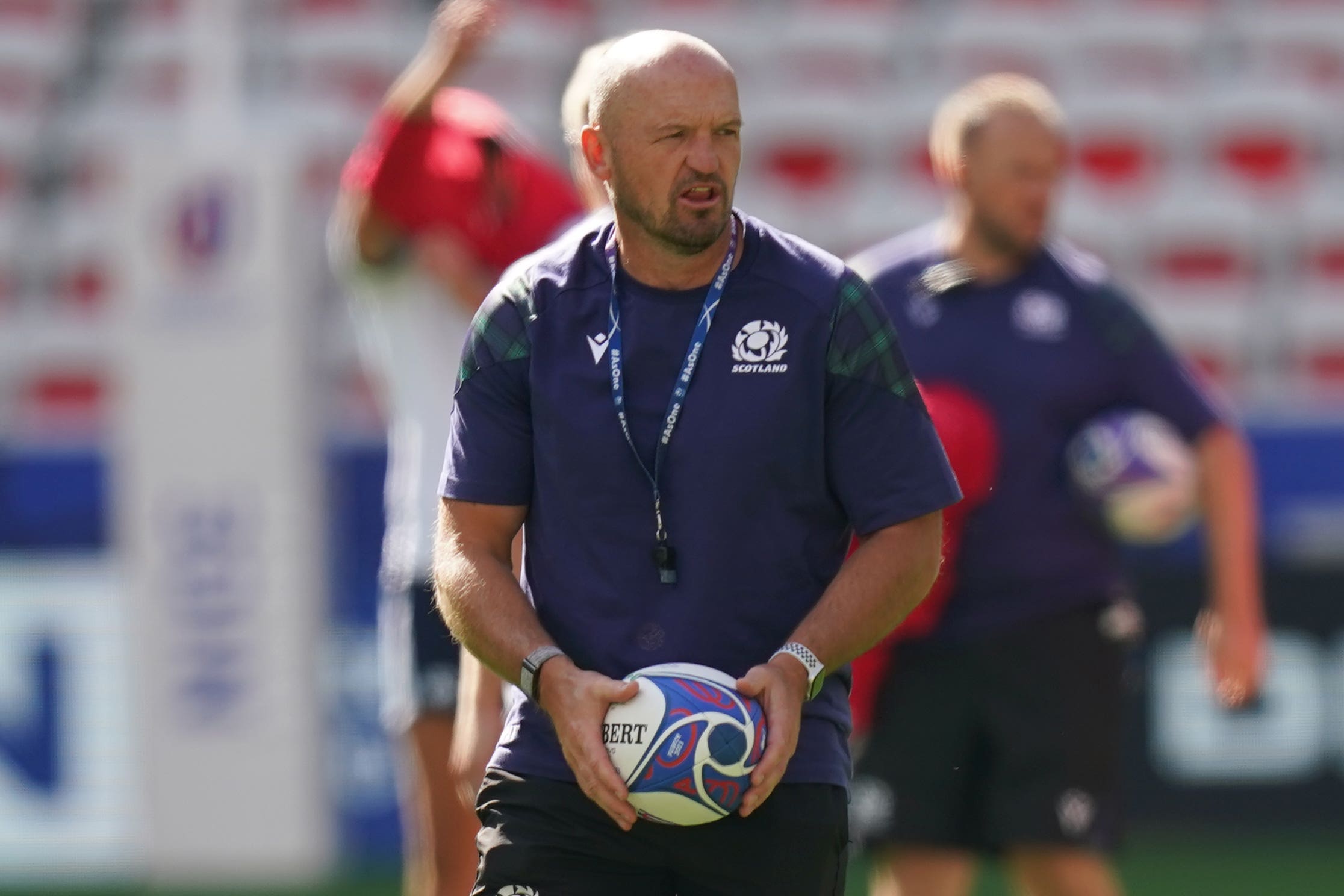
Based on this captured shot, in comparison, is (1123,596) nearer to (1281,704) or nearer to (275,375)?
(1281,704)

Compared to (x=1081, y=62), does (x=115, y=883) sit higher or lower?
lower

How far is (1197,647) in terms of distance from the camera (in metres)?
8.16

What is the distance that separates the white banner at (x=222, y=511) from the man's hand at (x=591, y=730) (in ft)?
16.0

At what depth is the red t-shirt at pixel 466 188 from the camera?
496 cm

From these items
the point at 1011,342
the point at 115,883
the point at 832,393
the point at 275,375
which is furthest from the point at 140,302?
the point at 832,393

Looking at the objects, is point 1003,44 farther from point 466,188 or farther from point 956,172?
point 466,188

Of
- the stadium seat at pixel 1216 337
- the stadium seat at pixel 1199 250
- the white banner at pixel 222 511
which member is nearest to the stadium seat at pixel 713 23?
the stadium seat at pixel 1199 250

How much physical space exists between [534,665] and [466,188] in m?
1.93

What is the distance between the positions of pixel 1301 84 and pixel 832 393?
8939 millimetres

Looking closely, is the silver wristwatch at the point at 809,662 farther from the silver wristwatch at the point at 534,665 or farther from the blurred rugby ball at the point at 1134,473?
the blurred rugby ball at the point at 1134,473

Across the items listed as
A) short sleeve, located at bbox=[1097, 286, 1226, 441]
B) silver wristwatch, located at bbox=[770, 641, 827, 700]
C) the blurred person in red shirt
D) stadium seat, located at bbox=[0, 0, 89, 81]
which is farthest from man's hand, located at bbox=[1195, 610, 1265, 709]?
stadium seat, located at bbox=[0, 0, 89, 81]

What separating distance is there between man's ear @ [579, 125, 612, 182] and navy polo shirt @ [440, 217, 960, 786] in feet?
0.52

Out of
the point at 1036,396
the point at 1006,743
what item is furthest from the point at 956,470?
the point at 1006,743

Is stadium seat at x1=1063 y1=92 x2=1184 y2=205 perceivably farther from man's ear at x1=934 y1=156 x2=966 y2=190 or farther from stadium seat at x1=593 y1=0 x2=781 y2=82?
man's ear at x1=934 y1=156 x2=966 y2=190
